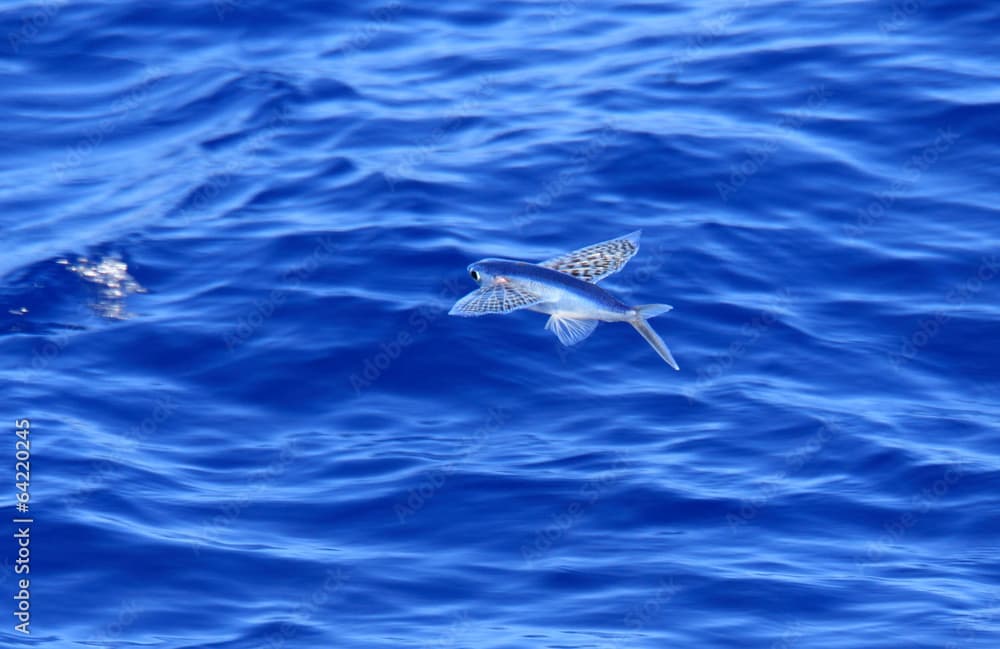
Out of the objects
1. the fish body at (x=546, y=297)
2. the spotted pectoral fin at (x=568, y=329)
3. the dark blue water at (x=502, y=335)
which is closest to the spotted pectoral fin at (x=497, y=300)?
the fish body at (x=546, y=297)

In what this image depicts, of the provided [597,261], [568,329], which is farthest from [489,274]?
[597,261]

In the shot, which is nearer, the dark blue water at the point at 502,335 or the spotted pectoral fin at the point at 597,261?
the spotted pectoral fin at the point at 597,261

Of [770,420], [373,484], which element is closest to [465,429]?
[373,484]

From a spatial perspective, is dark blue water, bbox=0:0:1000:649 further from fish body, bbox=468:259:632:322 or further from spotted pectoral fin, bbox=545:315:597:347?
fish body, bbox=468:259:632:322

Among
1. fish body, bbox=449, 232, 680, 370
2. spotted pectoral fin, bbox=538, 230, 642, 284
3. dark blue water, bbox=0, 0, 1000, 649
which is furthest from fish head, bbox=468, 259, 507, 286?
dark blue water, bbox=0, 0, 1000, 649

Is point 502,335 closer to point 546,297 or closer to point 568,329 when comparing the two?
point 568,329

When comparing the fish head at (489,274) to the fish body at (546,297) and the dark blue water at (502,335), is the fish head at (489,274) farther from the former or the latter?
the dark blue water at (502,335)

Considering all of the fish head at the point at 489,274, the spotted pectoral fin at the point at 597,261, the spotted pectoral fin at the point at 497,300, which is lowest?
the spotted pectoral fin at the point at 497,300

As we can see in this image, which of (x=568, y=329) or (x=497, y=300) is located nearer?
(x=497, y=300)
